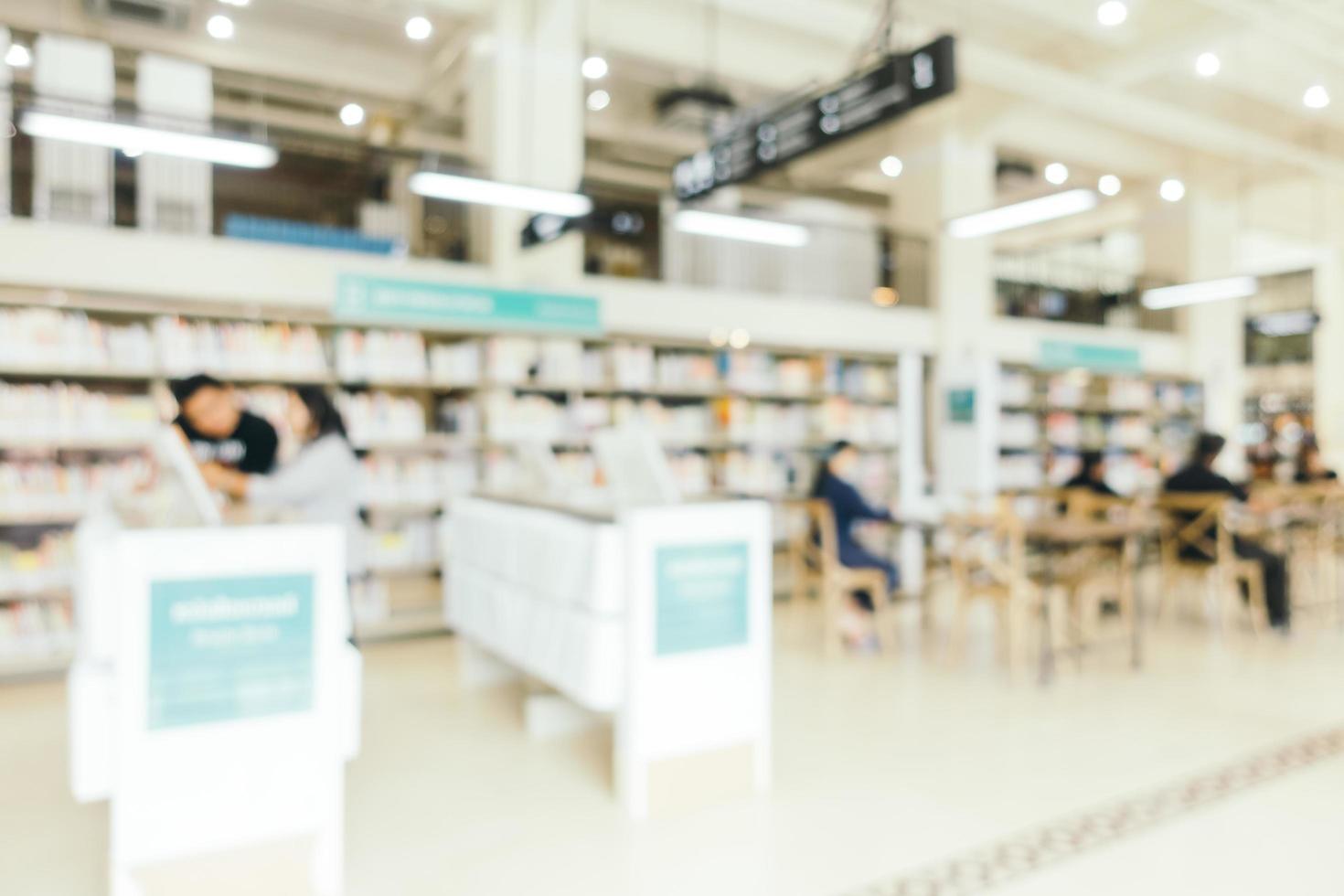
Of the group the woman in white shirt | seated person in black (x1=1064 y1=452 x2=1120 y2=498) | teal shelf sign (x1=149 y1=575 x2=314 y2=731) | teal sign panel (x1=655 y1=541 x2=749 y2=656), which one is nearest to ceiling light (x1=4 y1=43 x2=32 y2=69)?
the woman in white shirt

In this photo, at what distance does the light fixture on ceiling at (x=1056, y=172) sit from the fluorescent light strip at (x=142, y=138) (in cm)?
882

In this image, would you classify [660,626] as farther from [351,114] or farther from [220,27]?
[351,114]

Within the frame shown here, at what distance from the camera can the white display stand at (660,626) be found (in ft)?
11.0

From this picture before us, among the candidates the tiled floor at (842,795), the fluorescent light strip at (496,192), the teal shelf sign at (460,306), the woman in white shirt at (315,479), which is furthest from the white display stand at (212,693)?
the teal shelf sign at (460,306)

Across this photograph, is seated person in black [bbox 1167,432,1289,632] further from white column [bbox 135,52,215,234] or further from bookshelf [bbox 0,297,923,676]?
white column [bbox 135,52,215,234]

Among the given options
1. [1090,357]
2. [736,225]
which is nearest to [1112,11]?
[736,225]

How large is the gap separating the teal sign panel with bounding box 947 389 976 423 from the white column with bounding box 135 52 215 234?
6.80 meters

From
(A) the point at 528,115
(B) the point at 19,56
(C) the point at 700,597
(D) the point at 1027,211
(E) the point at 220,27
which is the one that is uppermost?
(E) the point at 220,27

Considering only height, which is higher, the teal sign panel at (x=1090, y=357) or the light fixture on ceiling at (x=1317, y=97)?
the light fixture on ceiling at (x=1317, y=97)

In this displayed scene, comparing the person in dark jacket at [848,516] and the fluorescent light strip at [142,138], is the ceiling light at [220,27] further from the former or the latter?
the person in dark jacket at [848,516]

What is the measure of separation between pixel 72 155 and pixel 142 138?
2.01 m

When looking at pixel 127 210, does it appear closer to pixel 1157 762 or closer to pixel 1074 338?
pixel 1157 762

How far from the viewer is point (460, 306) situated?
634 centimetres

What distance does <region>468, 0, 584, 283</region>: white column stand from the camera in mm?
7039
